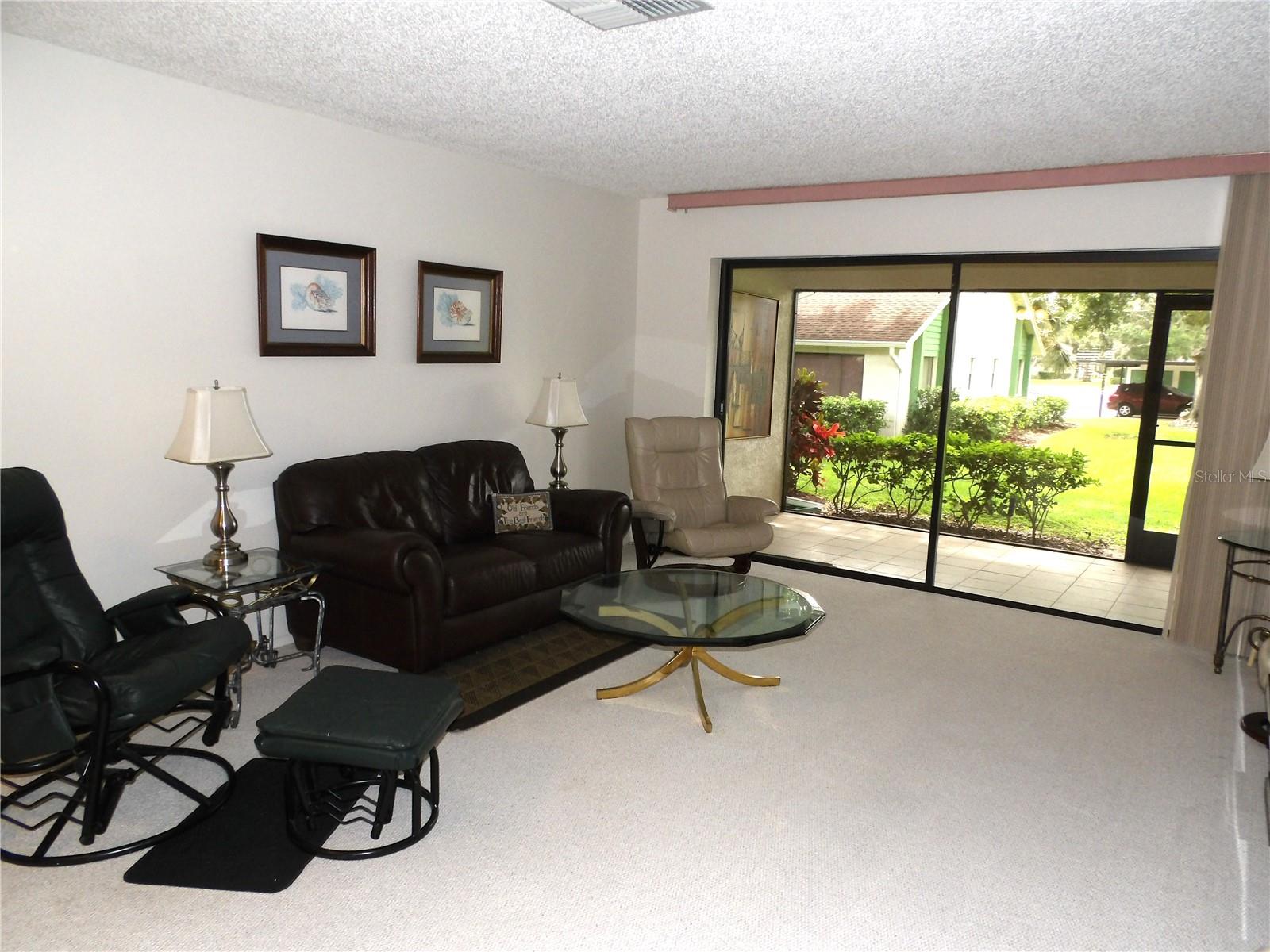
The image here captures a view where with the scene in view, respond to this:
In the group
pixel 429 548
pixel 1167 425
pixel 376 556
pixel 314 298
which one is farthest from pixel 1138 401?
pixel 314 298

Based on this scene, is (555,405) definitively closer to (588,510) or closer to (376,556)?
(588,510)

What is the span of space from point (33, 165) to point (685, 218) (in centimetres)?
402

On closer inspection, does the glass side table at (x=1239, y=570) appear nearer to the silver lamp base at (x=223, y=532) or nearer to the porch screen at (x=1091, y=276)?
the porch screen at (x=1091, y=276)

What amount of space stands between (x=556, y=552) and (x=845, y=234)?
287 cm

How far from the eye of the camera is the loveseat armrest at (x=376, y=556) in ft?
11.9

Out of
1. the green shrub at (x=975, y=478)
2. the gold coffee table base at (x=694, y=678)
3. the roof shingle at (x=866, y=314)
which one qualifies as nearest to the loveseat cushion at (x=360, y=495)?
the gold coffee table base at (x=694, y=678)

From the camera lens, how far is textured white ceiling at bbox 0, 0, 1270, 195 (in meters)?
2.68

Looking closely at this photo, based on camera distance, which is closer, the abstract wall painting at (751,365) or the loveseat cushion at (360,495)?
the loveseat cushion at (360,495)

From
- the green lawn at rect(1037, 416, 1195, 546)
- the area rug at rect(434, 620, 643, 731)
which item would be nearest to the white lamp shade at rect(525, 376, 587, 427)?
the area rug at rect(434, 620, 643, 731)

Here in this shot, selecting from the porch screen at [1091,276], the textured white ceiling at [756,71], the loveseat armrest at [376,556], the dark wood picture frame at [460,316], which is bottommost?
the loveseat armrest at [376,556]

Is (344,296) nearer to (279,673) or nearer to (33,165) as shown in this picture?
(33,165)

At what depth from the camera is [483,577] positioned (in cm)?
393

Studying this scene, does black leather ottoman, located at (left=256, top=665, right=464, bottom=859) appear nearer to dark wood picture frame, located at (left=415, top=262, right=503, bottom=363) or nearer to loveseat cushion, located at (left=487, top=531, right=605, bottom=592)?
loveseat cushion, located at (left=487, top=531, right=605, bottom=592)

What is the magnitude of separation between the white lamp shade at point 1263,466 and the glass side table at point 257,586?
425 centimetres
